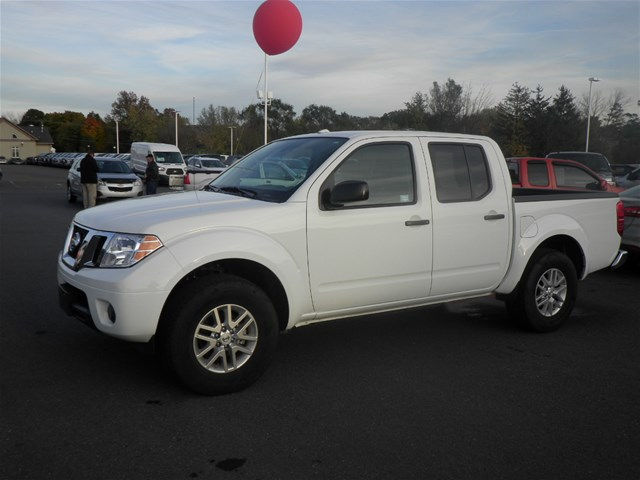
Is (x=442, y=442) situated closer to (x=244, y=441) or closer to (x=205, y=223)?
(x=244, y=441)

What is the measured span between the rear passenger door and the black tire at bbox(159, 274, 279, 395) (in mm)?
1597

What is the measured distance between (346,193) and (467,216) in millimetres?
1355

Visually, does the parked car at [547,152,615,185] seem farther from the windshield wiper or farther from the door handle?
Result: the windshield wiper

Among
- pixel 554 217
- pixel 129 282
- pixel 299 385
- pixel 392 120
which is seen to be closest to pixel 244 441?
pixel 299 385

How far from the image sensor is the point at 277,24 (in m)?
14.5

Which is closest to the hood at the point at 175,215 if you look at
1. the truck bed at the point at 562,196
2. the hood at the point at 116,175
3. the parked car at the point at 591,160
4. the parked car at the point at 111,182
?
the truck bed at the point at 562,196

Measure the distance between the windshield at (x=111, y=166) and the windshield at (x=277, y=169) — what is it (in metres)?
15.7

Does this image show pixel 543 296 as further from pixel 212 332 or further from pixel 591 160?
pixel 591 160

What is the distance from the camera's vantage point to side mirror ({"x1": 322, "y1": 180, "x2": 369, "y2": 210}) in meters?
4.40

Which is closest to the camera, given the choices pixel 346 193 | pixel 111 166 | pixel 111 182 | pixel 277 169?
pixel 346 193

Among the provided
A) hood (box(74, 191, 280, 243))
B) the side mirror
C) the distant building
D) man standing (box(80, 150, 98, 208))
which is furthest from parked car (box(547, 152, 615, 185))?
the distant building

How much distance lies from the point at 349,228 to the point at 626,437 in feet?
7.43

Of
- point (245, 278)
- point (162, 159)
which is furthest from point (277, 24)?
point (162, 159)

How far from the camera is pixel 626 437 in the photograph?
367cm
